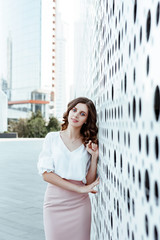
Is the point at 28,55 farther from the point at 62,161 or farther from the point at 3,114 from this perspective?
the point at 62,161

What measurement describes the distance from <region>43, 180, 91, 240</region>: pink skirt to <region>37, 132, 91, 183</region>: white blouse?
0.30 feet

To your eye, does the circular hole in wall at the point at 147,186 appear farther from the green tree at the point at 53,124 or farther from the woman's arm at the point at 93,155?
the green tree at the point at 53,124

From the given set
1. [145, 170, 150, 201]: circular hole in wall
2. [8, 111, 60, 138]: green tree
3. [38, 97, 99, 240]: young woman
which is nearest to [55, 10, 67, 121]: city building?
[8, 111, 60, 138]: green tree

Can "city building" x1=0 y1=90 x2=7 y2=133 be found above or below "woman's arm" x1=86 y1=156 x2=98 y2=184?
above

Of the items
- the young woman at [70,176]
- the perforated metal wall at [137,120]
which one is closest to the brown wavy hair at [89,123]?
the young woman at [70,176]

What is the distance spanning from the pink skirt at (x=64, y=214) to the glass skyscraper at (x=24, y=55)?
85.8 meters

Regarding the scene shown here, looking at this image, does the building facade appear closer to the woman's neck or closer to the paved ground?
the paved ground

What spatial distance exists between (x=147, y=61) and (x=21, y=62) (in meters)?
92.3

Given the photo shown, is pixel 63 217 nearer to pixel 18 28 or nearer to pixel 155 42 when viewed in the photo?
pixel 155 42

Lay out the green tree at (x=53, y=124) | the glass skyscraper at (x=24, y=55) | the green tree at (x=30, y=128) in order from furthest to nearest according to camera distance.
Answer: the glass skyscraper at (x=24, y=55) → the green tree at (x=53, y=124) → the green tree at (x=30, y=128)

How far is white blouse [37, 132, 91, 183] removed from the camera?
106 inches

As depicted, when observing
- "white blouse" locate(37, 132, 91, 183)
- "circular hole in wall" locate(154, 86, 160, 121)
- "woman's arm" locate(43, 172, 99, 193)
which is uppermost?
"circular hole in wall" locate(154, 86, 160, 121)

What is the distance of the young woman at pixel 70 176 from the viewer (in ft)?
8.80

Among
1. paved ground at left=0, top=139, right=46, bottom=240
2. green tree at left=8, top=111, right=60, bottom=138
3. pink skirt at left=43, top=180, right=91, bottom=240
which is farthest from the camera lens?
green tree at left=8, top=111, right=60, bottom=138
